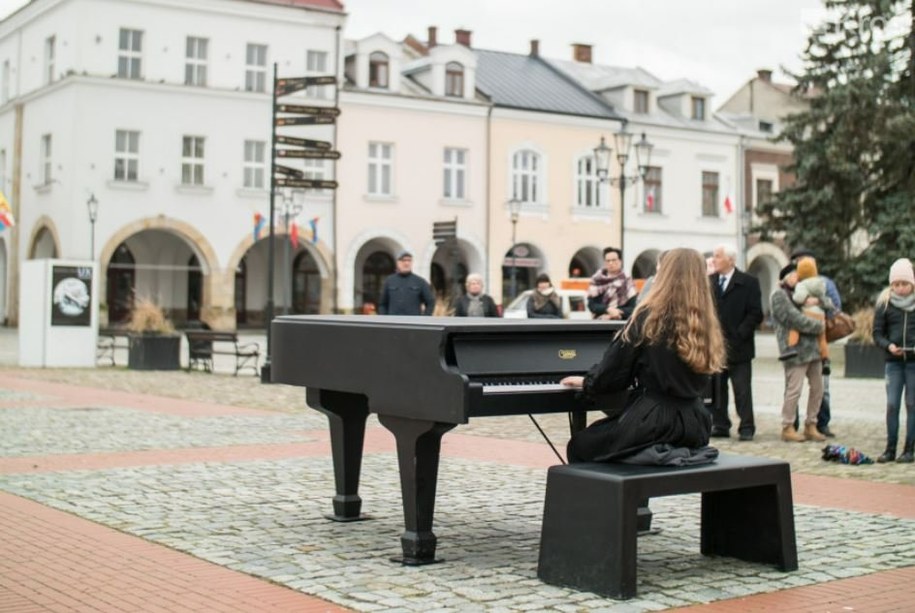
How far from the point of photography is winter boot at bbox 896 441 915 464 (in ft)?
36.7

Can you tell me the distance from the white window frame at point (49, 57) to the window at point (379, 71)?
10680 mm

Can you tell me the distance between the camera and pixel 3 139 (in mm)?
46750

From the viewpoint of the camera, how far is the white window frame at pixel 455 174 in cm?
4656

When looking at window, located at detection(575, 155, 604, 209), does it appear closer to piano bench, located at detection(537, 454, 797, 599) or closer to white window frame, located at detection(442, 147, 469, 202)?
white window frame, located at detection(442, 147, 469, 202)

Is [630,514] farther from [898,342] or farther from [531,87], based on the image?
[531,87]

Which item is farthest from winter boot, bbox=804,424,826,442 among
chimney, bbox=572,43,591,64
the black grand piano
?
chimney, bbox=572,43,591,64

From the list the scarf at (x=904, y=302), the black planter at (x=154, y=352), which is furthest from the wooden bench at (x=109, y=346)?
the scarf at (x=904, y=302)

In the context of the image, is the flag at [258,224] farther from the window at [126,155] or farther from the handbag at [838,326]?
the handbag at [838,326]

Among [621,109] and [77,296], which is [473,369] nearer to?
[77,296]

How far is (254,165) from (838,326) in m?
31.9

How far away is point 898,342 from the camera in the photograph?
36.8ft

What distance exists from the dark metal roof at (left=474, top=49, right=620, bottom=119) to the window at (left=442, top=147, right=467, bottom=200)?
2.44 meters

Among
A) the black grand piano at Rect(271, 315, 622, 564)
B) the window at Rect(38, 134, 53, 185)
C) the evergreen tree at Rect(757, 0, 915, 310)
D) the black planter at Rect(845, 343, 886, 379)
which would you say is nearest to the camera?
the black grand piano at Rect(271, 315, 622, 564)

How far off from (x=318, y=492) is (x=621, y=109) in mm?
43846
